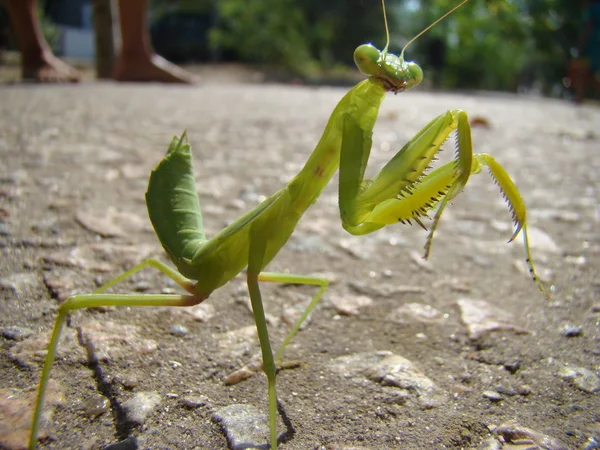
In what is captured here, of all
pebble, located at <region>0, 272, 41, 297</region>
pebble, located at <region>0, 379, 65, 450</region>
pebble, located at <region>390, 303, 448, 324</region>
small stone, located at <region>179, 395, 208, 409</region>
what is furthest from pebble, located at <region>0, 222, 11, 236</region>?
pebble, located at <region>390, 303, 448, 324</region>

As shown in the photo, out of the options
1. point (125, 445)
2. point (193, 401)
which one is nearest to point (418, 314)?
point (193, 401)

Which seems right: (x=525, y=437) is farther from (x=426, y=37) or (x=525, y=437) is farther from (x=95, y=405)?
(x=426, y=37)

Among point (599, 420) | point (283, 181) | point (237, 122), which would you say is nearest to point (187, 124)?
point (237, 122)

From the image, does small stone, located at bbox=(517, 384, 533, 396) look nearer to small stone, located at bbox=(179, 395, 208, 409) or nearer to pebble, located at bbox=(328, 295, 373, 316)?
pebble, located at bbox=(328, 295, 373, 316)

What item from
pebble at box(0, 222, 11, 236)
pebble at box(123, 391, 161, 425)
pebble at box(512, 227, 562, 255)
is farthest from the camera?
pebble at box(512, 227, 562, 255)

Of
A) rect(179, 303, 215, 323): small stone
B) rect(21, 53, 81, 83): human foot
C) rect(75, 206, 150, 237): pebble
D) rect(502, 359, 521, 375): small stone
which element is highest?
rect(502, 359, 521, 375): small stone

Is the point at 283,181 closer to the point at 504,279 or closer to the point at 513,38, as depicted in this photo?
the point at 504,279
